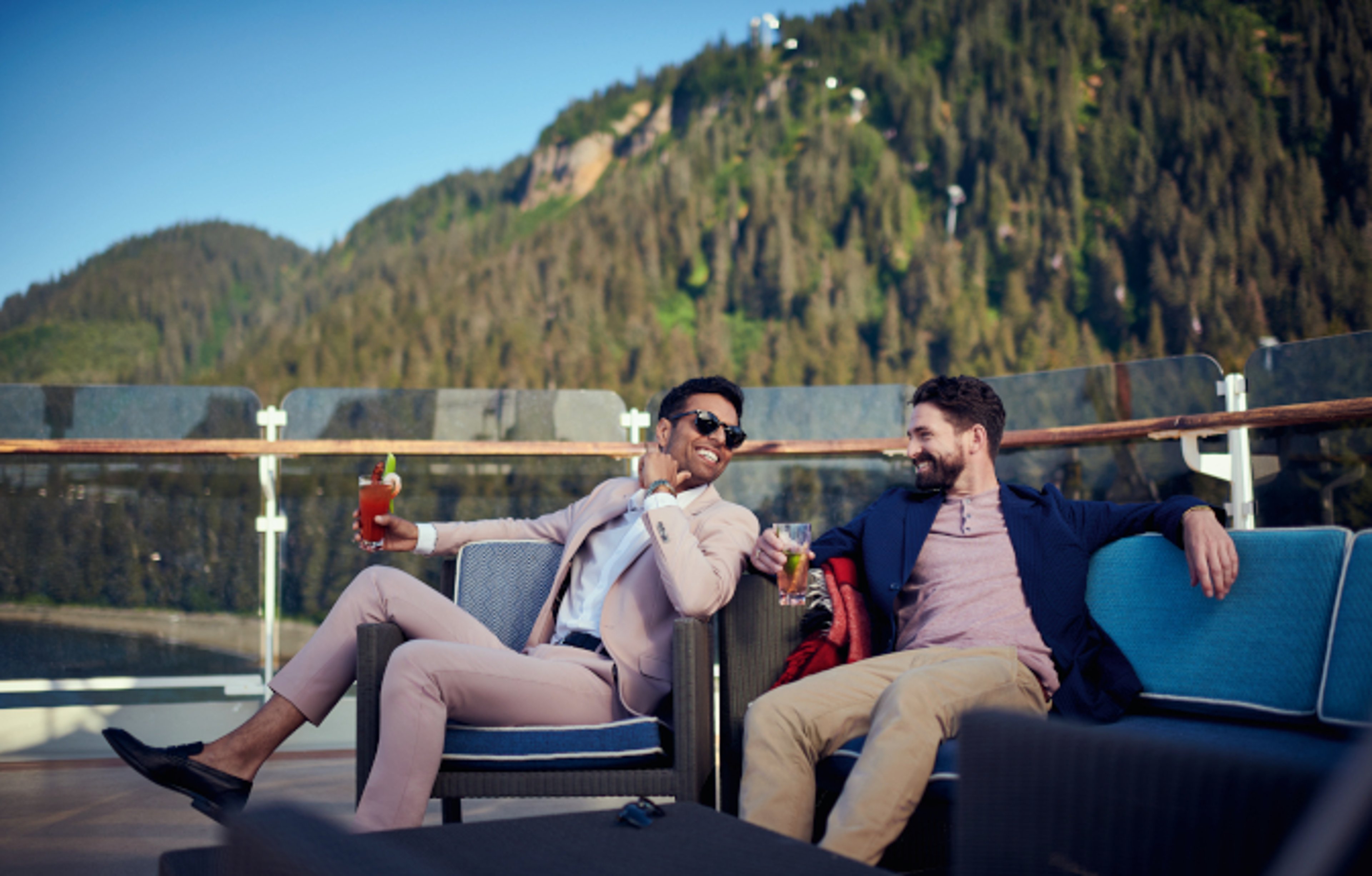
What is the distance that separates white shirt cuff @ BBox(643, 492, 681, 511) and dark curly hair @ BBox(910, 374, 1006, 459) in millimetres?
674

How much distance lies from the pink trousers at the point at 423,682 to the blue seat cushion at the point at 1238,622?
1131mm

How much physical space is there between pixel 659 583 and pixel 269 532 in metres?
2.34

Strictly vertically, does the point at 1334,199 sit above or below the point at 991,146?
below

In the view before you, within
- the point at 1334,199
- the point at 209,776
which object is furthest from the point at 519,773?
the point at 1334,199

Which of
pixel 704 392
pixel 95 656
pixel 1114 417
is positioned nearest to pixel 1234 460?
pixel 1114 417

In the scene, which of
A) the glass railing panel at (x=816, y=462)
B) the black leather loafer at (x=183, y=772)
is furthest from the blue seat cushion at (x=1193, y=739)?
the glass railing panel at (x=816, y=462)

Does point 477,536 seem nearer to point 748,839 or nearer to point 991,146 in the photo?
point 748,839

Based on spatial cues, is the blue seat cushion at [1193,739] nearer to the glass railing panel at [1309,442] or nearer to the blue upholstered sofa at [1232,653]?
the blue upholstered sofa at [1232,653]

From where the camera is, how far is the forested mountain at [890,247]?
683 inches

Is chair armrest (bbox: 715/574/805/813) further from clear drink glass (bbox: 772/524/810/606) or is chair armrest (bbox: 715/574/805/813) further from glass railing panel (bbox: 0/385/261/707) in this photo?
glass railing panel (bbox: 0/385/261/707)

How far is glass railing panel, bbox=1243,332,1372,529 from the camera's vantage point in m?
3.51

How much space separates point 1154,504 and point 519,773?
58.8 inches

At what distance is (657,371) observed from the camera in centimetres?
1927

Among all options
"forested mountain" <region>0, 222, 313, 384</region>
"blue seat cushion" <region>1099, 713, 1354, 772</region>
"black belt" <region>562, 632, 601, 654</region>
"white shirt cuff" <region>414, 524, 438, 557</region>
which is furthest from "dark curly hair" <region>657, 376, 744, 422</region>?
"forested mountain" <region>0, 222, 313, 384</region>
